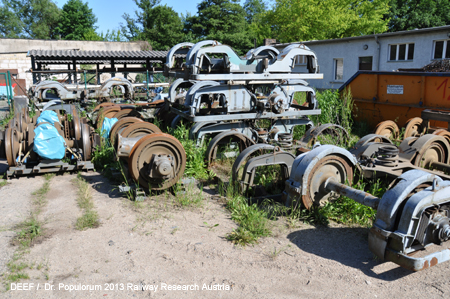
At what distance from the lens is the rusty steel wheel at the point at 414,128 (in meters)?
7.54

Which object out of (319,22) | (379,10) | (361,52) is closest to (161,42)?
(319,22)

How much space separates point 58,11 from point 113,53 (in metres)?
47.7

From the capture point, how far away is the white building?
15008mm

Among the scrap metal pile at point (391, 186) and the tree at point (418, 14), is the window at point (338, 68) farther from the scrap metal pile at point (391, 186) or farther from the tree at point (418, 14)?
the scrap metal pile at point (391, 186)

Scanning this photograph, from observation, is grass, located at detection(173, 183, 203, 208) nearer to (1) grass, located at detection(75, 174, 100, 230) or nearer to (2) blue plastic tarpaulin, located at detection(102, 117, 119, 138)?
(1) grass, located at detection(75, 174, 100, 230)

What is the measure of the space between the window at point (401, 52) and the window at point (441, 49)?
3.94 ft

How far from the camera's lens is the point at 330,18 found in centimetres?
2548

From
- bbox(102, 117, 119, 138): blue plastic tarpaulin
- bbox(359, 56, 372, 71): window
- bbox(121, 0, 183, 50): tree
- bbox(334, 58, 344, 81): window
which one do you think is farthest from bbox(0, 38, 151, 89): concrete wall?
bbox(102, 117, 119, 138): blue plastic tarpaulin

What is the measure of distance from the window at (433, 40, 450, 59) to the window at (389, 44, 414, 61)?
1.20 metres

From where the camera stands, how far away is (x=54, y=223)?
448 centimetres

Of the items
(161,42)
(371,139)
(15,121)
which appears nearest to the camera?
(371,139)

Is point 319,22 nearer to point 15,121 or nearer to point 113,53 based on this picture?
point 113,53

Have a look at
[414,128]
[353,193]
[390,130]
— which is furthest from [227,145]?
[414,128]

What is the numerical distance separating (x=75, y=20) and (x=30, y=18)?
9.81 metres
